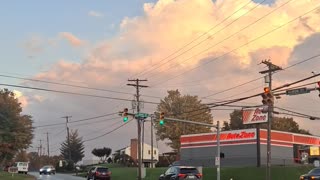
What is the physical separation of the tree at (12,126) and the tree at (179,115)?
97.7ft

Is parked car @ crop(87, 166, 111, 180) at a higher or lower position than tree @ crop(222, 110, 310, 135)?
lower

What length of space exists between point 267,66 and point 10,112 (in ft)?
156

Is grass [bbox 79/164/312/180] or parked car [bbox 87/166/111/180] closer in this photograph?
grass [bbox 79/164/312/180]

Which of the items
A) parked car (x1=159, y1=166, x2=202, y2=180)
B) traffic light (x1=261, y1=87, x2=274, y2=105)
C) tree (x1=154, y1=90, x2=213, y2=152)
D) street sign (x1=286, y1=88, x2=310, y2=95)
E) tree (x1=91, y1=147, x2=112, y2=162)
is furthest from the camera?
tree (x1=91, y1=147, x2=112, y2=162)

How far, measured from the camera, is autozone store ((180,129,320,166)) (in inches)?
2709

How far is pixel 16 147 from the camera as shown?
84688 millimetres

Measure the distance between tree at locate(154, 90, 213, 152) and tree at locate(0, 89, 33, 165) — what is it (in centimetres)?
2979

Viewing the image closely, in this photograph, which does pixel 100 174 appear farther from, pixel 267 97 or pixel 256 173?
pixel 267 97

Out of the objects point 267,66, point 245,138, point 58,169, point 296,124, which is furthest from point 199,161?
point 58,169

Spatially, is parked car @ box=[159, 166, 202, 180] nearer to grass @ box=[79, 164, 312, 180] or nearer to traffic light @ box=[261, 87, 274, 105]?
traffic light @ box=[261, 87, 274, 105]

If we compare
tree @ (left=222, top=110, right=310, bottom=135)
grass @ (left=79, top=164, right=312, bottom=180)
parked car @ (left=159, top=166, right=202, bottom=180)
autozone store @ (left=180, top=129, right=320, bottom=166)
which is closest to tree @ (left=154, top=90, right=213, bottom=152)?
tree @ (left=222, top=110, right=310, bottom=135)

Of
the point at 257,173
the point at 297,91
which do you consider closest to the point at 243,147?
the point at 257,173

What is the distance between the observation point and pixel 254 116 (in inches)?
2685

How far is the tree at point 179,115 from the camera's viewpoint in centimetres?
10556
